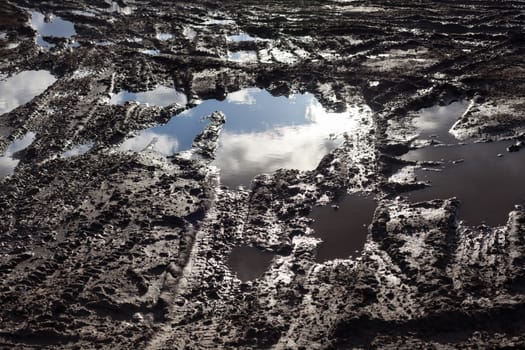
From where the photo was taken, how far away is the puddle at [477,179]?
24.3 ft

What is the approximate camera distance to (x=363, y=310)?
572 centimetres

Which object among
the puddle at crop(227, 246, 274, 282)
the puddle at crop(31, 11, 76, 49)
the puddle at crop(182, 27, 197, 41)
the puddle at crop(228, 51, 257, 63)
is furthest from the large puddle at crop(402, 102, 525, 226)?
the puddle at crop(31, 11, 76, 49)

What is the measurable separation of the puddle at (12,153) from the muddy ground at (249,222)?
20 centimetres

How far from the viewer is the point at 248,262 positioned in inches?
264

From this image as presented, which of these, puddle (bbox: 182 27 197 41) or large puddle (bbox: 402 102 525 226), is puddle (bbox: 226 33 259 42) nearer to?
puddle (bbox: 182 27 197 41)

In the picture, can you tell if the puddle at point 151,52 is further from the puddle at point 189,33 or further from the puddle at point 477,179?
the puddle at point 477,179

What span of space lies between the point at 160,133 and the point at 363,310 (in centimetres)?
569

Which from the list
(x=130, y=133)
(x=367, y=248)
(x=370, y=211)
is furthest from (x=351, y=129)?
(x=130, y=133)

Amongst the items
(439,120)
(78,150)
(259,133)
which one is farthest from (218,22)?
(439,120)

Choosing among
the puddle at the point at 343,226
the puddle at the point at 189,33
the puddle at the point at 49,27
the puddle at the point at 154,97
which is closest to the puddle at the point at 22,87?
the puddle at the point at 154,97

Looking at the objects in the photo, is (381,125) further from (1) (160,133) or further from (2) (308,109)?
(1) (160,133)

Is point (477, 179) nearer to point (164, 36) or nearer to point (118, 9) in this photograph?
point (164, 36)

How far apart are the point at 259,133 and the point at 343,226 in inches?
133

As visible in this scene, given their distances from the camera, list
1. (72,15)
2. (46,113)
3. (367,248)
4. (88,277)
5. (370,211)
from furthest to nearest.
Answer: (72,15) < (46,113) < (370,211) < (367,248) < (88,277)
